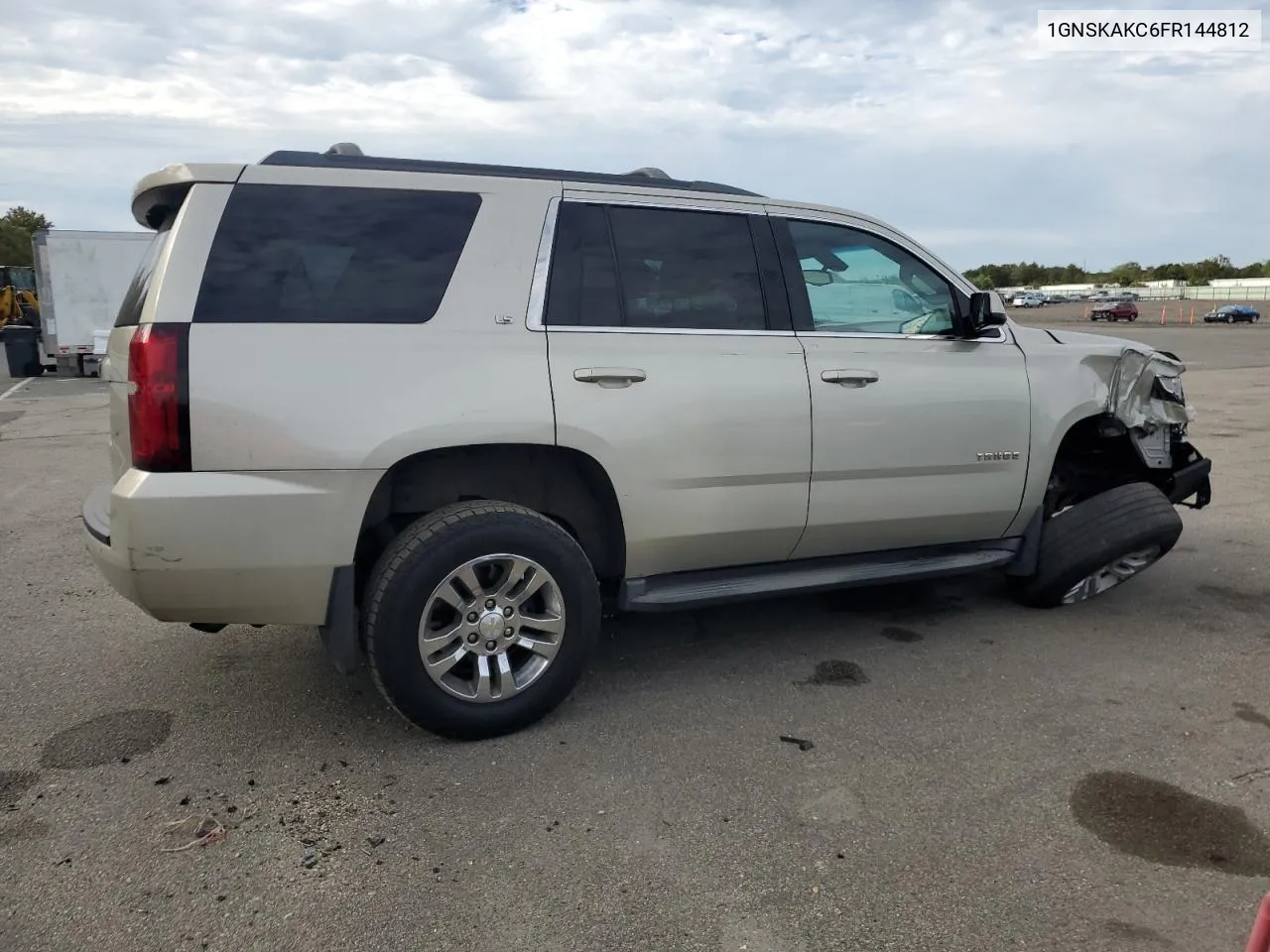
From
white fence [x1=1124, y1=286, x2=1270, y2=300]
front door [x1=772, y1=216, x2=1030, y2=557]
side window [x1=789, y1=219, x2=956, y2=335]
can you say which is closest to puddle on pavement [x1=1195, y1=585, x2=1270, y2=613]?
front door [x1=772, y1=216, x2=1030, y2=557]

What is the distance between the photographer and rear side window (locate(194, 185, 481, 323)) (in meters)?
3.19

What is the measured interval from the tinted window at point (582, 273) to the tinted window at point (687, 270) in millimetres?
51

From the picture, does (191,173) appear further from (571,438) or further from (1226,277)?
(1226,277)

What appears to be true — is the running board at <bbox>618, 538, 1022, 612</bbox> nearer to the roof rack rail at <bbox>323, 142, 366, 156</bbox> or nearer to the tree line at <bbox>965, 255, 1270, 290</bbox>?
the roof rack rail at <bbox>323, 142, 366, 156</bbox>

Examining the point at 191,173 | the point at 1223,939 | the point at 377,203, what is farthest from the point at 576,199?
the point at 1223,939

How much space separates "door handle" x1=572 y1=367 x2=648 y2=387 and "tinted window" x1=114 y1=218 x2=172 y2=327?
4.74 ft

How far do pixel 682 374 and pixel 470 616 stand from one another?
1.18m

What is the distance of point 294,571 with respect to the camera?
128 inches

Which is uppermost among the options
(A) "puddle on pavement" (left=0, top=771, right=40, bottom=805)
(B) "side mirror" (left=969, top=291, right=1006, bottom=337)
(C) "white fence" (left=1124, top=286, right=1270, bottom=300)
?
(C) "white fence" (left=1124, top=286, right=1270, bottom=300)

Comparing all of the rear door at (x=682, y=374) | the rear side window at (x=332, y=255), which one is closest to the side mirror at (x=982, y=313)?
the rear door at (x=682, y=374)

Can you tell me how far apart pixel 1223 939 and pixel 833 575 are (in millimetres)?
1988

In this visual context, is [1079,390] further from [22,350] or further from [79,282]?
[22,350]

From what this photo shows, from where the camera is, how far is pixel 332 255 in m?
3.33

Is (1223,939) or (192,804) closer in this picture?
(1223,939)
